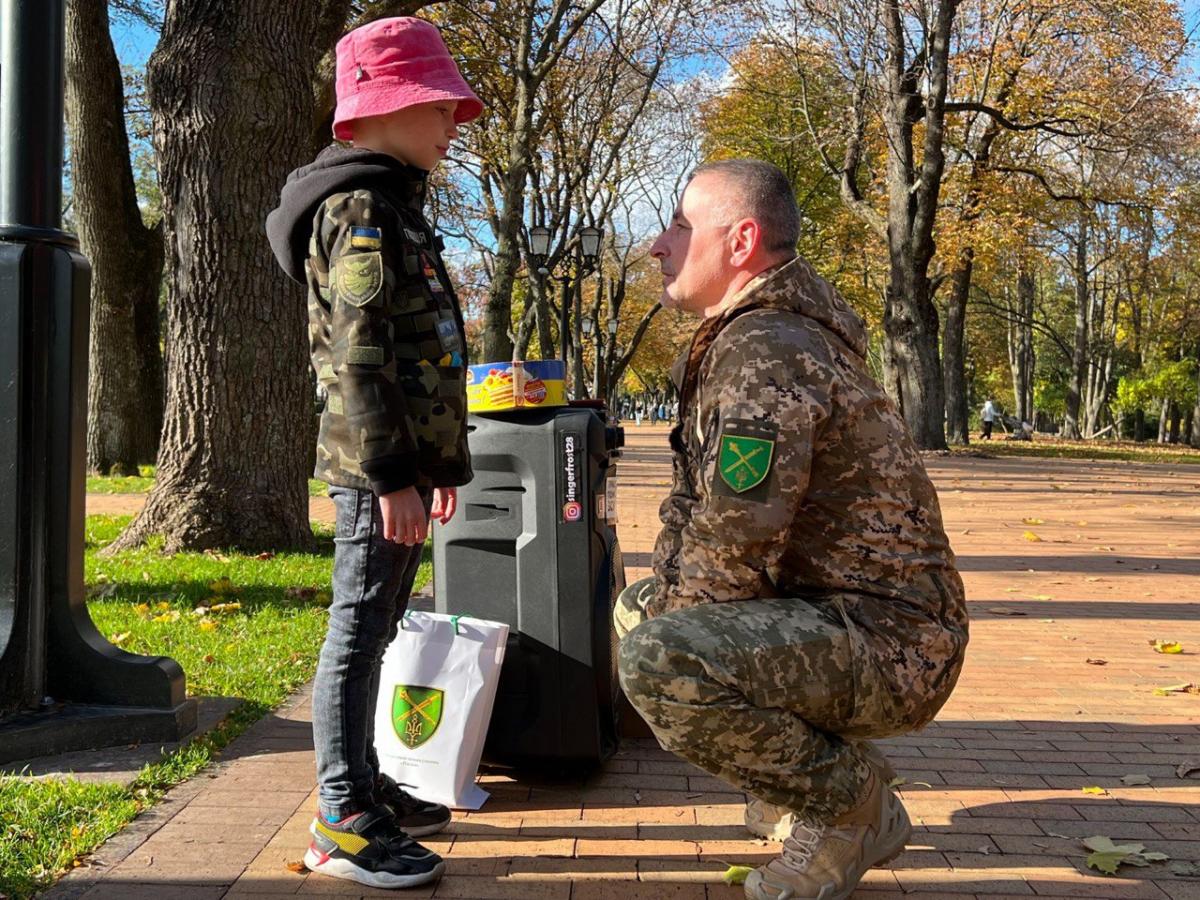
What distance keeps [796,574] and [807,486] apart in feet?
0.89

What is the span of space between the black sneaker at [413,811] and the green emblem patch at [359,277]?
138 centimetres

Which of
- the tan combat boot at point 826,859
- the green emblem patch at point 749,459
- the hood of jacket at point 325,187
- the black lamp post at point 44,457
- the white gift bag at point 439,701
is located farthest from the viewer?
the black lamp post at point 44,457

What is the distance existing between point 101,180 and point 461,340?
13038mm

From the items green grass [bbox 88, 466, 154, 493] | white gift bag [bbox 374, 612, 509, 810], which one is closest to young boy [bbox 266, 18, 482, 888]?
white gift bag [bbox 374, 612, 509, 810]

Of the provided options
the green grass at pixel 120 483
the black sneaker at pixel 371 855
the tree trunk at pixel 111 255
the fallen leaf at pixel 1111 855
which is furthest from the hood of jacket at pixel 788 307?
the tree trunk at pixel 111 255

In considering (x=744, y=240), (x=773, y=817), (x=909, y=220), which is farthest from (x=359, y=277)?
(x=909, y=220)

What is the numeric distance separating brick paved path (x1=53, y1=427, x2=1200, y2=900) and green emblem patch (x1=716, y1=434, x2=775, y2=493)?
1117 mm

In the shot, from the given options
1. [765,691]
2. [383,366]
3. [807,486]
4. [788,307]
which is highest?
[788,307]

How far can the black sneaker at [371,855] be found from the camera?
287 cm

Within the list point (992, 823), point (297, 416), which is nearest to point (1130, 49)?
point (297, 416)

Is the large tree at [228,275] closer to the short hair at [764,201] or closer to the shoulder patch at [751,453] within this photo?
the short hair at [764,201]

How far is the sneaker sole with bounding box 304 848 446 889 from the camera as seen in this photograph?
2.85 meters

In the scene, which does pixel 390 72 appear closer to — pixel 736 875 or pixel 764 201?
pixel 764 201

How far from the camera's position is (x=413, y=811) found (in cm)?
324
